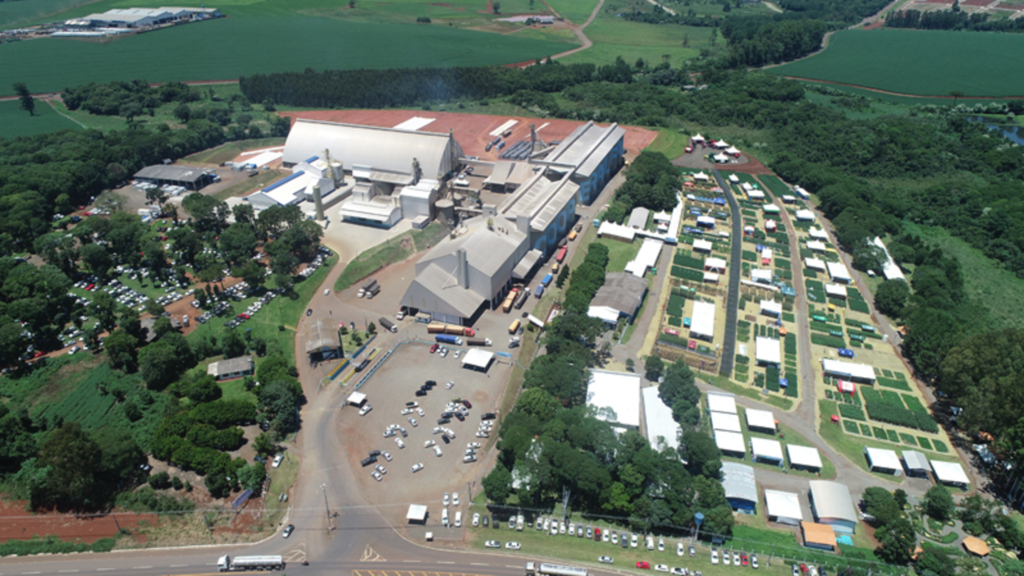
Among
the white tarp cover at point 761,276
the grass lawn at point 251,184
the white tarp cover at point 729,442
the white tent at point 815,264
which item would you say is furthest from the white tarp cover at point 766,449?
the grass lawn at point 251,184

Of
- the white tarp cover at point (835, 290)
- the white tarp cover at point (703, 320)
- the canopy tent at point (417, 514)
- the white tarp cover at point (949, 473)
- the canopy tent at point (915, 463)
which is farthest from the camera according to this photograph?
the white tarp cover at point (835, 290)

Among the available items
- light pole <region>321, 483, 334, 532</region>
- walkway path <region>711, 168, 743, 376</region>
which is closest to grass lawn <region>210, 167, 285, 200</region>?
light pole <region>321, 483, 334, 532</region>

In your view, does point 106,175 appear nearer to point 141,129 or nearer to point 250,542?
point 141,129

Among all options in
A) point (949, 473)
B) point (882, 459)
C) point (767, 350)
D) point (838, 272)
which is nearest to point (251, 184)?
point (767, 350)

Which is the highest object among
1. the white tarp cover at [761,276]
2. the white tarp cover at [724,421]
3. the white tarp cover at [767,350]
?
the white tarp cover at [761,276]

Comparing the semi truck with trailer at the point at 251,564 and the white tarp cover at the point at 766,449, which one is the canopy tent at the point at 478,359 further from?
the white tarp cover at the point at 766,449

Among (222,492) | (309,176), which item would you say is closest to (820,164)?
(309,176)
